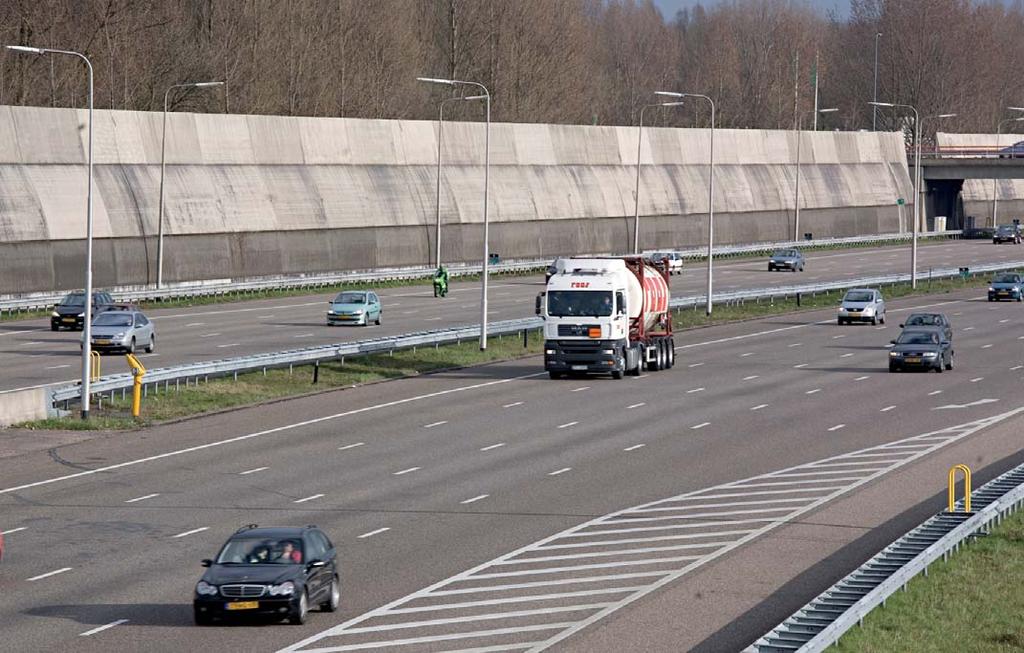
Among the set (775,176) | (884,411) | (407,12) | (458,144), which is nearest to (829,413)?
(884,411)

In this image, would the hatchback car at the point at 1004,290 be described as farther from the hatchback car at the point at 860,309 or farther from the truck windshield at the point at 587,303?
the truck windshield at the point at 587,303

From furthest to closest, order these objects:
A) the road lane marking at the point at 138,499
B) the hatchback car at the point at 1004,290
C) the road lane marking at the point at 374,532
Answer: the hatchback car at the point at 1004,290 < the road lane marking at the point at 138,499 < the road lane marking at the point at 374,532

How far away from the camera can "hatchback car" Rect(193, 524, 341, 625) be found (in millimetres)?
23906

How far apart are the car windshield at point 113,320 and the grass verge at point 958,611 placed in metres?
38.1

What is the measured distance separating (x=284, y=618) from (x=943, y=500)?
15.7 metres

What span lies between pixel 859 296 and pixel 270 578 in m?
61.2

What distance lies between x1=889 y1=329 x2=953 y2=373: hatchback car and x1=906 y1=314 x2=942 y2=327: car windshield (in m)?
2.12

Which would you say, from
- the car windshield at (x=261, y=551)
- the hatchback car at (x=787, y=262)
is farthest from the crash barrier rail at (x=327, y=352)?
the car windshield at (x=261, y=551)

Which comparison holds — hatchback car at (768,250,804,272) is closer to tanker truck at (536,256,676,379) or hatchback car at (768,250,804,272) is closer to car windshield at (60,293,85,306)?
car windshield at (60,293,85,306)

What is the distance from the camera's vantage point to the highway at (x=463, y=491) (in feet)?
81.5

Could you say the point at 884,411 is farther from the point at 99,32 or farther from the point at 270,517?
the point at 99,32

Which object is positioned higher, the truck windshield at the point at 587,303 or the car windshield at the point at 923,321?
the truck windshield at the point at 587,303

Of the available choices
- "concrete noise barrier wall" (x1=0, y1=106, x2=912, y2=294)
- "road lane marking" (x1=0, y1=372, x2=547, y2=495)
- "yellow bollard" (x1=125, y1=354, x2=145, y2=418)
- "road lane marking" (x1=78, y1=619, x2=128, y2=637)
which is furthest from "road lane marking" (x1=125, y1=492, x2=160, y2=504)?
"concrete noise barrier wall" (x1=0, y1=106, x2=912, y2=294)

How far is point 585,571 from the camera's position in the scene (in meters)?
27.9
